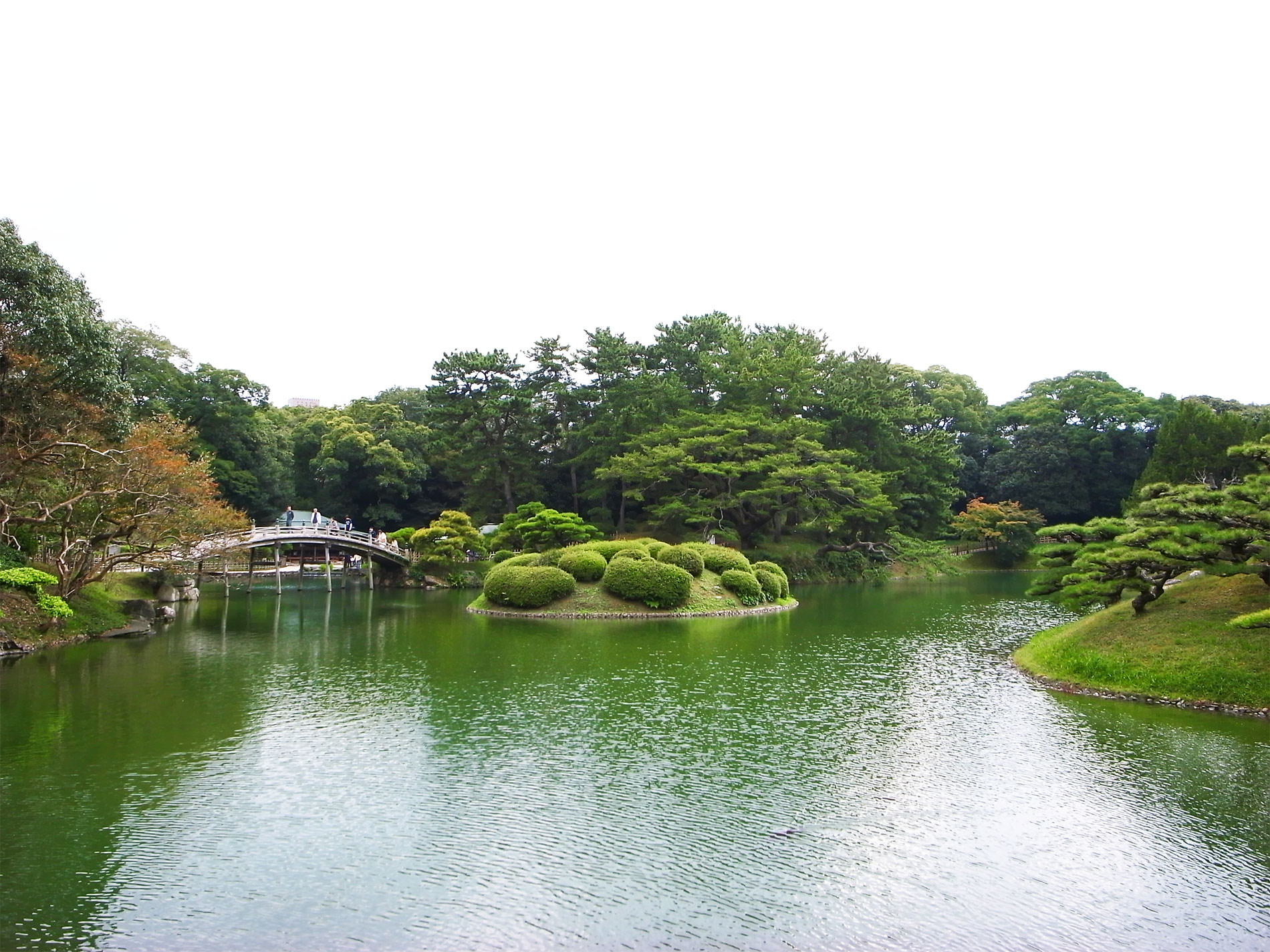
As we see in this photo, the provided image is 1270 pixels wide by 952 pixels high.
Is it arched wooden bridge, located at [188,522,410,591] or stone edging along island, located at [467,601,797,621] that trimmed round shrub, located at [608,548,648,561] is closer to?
stone edging along island, located at [467,601,797,621]

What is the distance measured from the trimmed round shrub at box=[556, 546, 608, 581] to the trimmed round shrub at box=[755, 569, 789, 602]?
5707 mm

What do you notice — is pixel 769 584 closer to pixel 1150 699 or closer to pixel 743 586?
pixel 743 586

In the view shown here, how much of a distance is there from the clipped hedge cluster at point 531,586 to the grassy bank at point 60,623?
1099cm

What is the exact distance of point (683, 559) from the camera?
99.9 feet

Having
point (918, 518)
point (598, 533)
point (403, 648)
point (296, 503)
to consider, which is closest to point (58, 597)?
point (403, 648)

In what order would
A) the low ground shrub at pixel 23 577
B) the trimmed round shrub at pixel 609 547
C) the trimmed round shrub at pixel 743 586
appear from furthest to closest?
the trimmed round shrub at pixel 609 547 < the trimmed round shrub at pixel 743 586 < the low ground shrub at pixel 23 577

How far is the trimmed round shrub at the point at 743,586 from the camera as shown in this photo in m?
30.8

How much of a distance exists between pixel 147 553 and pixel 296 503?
32.4 meters

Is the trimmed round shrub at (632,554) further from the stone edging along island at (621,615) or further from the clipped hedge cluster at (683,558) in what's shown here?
the stone edging along island at (621,615)

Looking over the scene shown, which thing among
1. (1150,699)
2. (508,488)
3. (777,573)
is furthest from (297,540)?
(1150,699)

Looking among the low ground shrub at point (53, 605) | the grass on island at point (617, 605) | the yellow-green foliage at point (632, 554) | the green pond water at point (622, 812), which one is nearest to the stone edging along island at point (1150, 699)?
the green pond water at point (622, 812)

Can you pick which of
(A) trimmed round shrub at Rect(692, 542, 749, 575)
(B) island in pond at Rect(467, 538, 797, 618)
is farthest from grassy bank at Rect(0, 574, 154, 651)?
(A) trimmed round shrub at Rect(692, 542, 749, 575)

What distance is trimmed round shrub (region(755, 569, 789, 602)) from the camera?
32.2 metres

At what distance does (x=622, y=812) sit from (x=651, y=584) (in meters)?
18.9
